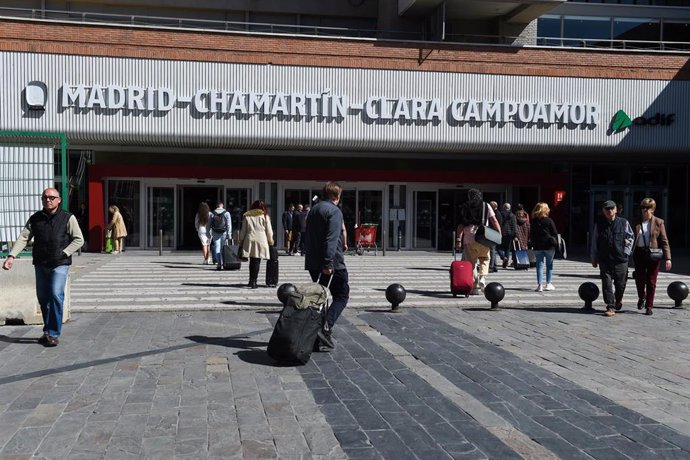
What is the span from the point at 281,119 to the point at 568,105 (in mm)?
10347

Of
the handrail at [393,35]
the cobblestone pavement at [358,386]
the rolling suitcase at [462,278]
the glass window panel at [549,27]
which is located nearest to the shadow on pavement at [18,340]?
the cobblestone pavement at [358,386]

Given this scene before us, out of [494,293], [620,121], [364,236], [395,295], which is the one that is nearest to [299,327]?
[395,295]

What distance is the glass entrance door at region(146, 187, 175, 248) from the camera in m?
26.1

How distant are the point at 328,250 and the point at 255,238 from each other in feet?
20.0

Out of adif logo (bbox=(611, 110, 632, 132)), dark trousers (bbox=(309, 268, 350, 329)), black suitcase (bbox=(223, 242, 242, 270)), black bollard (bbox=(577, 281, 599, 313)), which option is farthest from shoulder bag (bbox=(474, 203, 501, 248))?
adif logo (bbox=(611, 110, 632, 132))

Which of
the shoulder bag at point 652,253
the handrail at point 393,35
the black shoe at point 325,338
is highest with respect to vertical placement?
the handrail at point 393,35

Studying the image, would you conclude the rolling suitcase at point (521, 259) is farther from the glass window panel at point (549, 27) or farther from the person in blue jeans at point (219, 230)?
the glass window panel at point (549, 27)

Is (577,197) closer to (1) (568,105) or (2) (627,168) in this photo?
(2) (627,168)

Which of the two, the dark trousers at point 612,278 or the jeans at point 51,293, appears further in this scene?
the dark trousers at point 612,278

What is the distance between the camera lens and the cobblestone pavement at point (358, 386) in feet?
16.1

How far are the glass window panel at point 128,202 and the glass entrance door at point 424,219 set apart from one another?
10337 mm

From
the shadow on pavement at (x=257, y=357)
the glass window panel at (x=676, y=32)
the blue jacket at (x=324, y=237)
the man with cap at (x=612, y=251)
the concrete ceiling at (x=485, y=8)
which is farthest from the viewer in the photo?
the glass window panel at (x=676, y=32)

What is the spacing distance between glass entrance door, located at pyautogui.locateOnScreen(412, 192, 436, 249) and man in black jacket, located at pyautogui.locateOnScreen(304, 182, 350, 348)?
19776 millimetres

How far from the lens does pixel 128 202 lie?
25781 millimetres
